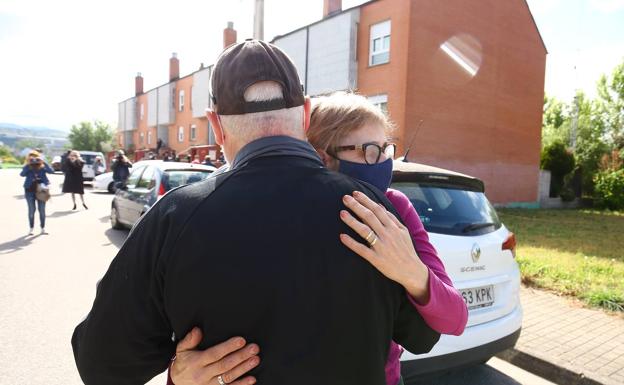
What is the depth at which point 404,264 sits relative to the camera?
1165 mm

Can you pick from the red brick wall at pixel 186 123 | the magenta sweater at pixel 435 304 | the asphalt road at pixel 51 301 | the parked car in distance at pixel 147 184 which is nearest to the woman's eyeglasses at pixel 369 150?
the magenta sweater at pixel 435 304

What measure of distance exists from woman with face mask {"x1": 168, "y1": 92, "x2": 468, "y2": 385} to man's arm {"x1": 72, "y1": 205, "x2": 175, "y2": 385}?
0.30 feet

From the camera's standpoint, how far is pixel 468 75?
18.6 m

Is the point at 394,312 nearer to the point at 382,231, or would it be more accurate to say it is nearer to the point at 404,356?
the point at 382,231

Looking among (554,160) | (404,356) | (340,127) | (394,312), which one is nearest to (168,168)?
(404,356)

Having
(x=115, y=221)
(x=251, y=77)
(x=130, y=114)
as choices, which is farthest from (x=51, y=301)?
(x=130, y=114)

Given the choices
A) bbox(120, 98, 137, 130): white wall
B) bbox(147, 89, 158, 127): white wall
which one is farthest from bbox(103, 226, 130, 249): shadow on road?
bbox(120, 98, 137, 130): white wall

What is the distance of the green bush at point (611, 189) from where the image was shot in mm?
22000

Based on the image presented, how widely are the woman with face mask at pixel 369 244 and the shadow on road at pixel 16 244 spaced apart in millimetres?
8221

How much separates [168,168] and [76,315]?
3.70 m

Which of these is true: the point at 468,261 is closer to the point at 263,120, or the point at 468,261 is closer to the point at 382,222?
the point at 382,222

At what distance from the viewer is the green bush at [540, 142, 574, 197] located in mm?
23953

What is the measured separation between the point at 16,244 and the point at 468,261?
8.65 m

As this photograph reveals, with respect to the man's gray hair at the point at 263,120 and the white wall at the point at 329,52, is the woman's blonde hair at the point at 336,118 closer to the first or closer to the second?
the man's gray hair at the point at 263,120
